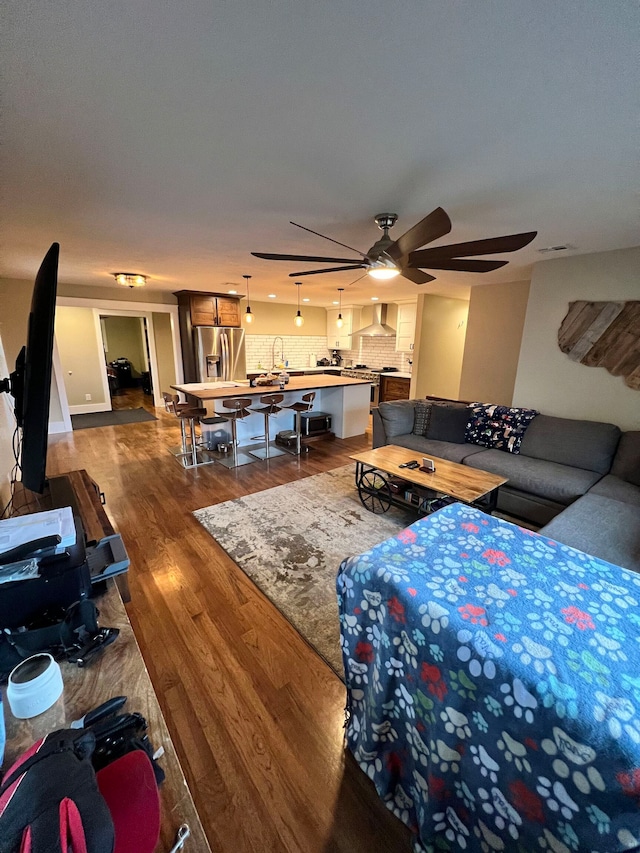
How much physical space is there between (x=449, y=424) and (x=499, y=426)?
0.52 m

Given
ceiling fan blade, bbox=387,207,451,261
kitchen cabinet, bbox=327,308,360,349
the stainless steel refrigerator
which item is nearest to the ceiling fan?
ceiling fan blade, bbox=387,207,451,261

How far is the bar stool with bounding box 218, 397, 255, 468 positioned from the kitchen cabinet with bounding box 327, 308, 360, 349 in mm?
4441

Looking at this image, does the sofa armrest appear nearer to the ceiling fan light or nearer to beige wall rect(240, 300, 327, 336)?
the ceiling fan light

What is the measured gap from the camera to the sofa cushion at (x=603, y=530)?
1.96 metres

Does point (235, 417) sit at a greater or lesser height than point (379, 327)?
lesser

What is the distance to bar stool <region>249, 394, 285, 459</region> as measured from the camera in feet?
14.3

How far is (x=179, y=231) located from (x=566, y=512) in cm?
372

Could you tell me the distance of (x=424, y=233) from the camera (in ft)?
5.71

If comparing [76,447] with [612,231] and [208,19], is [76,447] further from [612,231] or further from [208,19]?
[612,231]

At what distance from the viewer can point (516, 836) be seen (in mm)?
833

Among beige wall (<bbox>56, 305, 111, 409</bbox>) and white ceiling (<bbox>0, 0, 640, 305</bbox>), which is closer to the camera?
white ceiling (<bbox>0, 0, 640, 305</bbox>)

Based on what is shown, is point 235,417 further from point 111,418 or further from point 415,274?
point 111,418

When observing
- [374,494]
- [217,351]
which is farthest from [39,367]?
[217,351]

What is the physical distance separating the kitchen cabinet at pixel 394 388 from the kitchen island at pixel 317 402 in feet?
5.89
